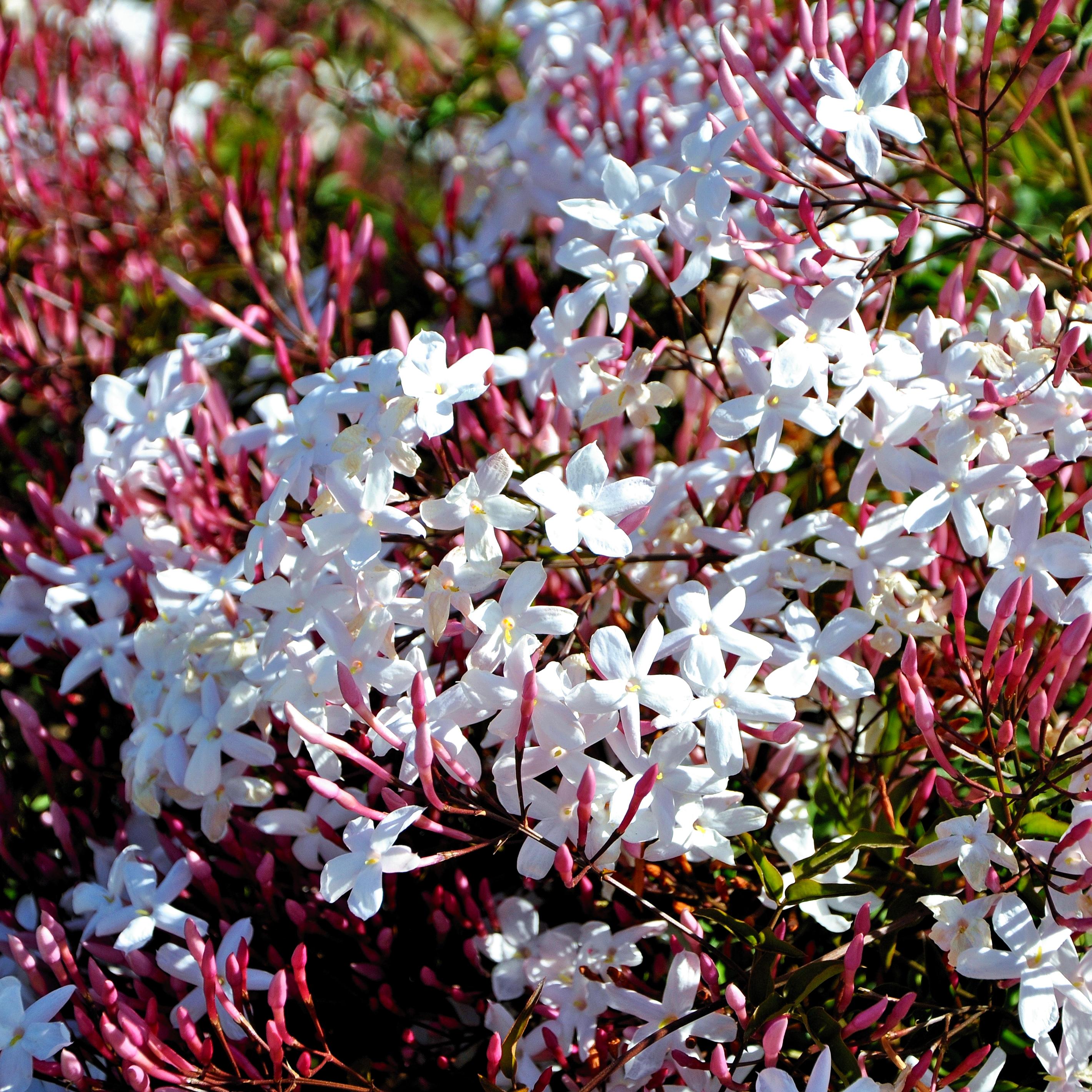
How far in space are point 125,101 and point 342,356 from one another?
123 centimetres

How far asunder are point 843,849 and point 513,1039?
0.40m

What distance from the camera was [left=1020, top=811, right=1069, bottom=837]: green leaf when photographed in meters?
1.16

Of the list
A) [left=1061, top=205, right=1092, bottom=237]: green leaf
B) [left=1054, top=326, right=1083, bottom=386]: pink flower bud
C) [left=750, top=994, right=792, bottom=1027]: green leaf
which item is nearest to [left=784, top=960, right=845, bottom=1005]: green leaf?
[left=750, top=994, right=792, bottom=1027]: green leaf

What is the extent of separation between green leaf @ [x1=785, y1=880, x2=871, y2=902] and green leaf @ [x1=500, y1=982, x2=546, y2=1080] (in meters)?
0.29

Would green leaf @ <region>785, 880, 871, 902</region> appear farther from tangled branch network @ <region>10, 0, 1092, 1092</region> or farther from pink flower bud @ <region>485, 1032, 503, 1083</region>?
pink flower bud @ <region>485, 1032, 503, 1083</region>

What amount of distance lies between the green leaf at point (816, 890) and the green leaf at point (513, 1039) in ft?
0.95

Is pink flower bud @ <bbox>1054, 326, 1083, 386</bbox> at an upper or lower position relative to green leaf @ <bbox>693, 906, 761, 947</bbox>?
upper

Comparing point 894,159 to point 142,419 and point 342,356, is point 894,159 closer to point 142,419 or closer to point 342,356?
point 342,356

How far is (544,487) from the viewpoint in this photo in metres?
1.10

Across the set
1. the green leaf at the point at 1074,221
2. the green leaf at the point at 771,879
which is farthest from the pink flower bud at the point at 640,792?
the green leaf at the point at 1074,221

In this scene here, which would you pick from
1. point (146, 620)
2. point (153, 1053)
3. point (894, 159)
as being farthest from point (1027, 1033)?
point (146, 620)

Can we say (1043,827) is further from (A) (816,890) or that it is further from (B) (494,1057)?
(B) (494,1057)

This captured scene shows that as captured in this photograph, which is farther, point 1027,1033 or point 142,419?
point 142,419

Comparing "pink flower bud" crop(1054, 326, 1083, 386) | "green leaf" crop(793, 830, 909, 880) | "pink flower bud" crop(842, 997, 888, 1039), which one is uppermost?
"pink flower bud" crop(1054, 326, 1083, 386)
